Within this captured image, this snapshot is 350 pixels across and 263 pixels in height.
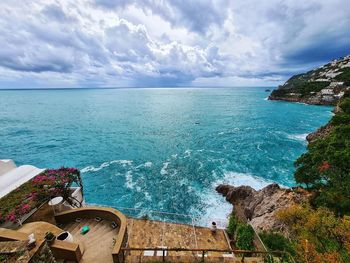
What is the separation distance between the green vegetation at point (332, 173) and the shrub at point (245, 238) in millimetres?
7662

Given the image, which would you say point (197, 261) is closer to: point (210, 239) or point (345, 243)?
point (210, 239)

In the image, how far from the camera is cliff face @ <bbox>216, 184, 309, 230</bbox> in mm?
21984

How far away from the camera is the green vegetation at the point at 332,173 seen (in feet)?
54.7

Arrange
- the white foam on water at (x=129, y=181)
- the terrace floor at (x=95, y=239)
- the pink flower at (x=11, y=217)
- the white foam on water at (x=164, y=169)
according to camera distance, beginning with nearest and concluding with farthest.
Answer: the terrace floor at (x=95, y=239)
the pink flower at (x=11, y=217)
the white foam on water at (x=129, y=181)
the white foam on water at (x=164, y=169)

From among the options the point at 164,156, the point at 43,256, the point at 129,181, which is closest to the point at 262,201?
the point at 129,181

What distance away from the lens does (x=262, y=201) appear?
1021 inches

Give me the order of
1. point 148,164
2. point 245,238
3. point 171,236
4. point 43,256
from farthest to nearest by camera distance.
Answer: point 148,164, point 171,236, point 245,238, point 43,256

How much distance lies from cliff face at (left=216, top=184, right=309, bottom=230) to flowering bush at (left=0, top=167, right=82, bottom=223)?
792 inches

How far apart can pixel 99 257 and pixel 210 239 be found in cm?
1046

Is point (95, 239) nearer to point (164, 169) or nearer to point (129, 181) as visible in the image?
point (129, 181)

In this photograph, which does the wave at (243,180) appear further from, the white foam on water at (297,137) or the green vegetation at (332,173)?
the white foam on water at (297,137)

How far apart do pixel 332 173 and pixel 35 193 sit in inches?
1078

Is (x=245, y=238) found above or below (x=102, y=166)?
above

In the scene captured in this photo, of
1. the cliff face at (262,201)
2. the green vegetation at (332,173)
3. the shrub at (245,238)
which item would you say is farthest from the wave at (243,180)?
the shrub at (245,238)
